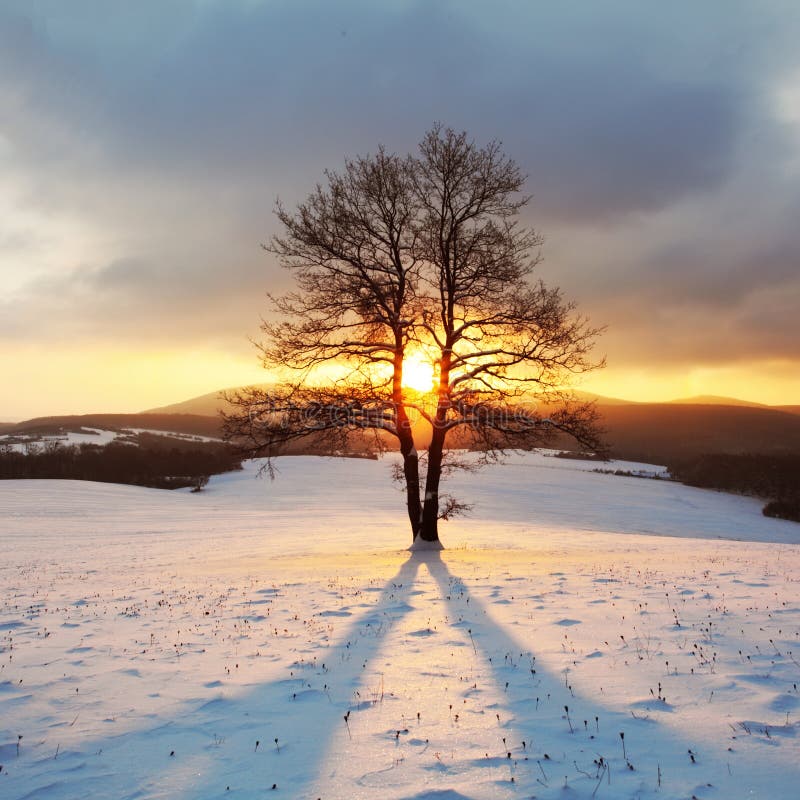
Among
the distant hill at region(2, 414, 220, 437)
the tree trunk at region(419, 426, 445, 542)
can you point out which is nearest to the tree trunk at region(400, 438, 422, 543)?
the tree trunk at region(419, 426, 445, 542)

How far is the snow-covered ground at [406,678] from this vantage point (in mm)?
4613

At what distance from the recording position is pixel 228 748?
5109 millimetres

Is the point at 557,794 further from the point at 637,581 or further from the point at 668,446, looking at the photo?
the point at 668,446

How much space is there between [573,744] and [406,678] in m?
2.23

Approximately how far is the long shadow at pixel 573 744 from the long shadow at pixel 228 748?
164 centimetres

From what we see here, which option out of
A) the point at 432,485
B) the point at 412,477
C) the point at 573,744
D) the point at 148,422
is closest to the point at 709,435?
the point at 148,422

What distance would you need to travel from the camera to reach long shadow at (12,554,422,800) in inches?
178

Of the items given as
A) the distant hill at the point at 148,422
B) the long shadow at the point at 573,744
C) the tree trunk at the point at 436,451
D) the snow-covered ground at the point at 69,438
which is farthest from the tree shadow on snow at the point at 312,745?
the distant hill at the point at 148,422

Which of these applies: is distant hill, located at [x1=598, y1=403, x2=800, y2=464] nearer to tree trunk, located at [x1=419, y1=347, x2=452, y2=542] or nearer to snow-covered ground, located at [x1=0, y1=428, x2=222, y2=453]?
snow-covered ground, located at [x1=0, y1=428, x2=222, y2=453]

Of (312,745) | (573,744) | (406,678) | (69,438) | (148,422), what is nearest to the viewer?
(573,744)

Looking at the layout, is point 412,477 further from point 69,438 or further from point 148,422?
point 148,422

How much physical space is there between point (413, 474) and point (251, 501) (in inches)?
1193

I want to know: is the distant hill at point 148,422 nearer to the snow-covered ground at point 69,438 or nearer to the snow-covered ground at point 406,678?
the snow-covered ground at point 69,438

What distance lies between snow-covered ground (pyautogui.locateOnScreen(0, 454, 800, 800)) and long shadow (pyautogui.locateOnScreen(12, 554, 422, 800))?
0.02 metres
